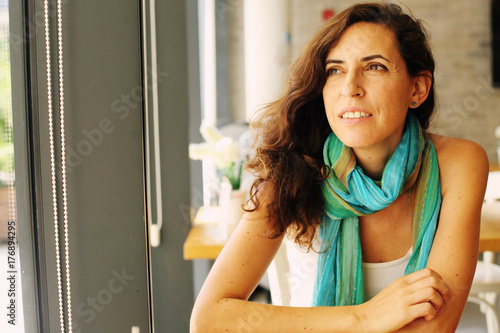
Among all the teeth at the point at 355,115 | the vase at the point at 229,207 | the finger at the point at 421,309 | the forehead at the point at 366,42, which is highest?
the forehead at the point at 366,42

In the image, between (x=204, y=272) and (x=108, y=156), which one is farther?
(x=204, y=272)

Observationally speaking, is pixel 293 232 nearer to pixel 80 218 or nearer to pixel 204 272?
pixel 80 218

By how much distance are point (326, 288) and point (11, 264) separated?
0.72 meters

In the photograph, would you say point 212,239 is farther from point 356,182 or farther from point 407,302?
point 407,302

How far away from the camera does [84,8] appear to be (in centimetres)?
84

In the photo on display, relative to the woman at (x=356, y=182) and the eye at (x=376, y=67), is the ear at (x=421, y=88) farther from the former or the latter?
the eye at (x=376, y=67)

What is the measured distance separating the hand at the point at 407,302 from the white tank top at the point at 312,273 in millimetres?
206

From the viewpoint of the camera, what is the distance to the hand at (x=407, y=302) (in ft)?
2.98

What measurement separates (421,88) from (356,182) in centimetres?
30

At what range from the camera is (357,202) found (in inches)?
45.3

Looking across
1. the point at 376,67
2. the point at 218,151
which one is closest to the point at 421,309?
the point at 376,67

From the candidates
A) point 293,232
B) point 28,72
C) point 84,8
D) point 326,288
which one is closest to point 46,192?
point 28,72

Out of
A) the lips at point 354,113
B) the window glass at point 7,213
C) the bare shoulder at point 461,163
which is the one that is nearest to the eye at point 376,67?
the lips at point 354,113

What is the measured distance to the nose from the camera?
3.58 feet
